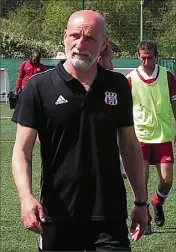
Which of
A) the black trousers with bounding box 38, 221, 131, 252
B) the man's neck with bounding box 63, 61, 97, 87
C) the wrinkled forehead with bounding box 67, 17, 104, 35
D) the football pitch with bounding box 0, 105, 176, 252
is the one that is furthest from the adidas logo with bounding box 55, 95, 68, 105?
the football pitch with bounding box 0, 105, 176, 252

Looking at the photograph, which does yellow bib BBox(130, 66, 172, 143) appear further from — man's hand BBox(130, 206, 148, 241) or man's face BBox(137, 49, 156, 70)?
man's hand BBox(130, 206, 148, 241)

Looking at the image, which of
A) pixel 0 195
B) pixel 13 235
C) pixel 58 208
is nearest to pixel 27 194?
pixel 58 208

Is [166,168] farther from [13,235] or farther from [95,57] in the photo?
[95,57]

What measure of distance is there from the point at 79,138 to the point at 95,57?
1.49ft

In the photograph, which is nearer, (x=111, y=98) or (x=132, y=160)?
(x=111, y=98)

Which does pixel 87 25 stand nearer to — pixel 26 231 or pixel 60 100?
pixel 60 100

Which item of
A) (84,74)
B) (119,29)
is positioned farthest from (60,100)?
(119,29)

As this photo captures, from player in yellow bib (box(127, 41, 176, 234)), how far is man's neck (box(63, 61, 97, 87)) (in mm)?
4105

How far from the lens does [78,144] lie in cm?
421

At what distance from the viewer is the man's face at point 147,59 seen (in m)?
8.20

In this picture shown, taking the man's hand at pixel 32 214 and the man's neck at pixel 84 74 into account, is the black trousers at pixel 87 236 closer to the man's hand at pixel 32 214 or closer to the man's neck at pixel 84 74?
the man's hand at pixel 32 214

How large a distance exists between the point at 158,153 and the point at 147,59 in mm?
1048

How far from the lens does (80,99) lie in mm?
4211

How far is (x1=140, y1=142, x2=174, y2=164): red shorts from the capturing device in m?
8.41
